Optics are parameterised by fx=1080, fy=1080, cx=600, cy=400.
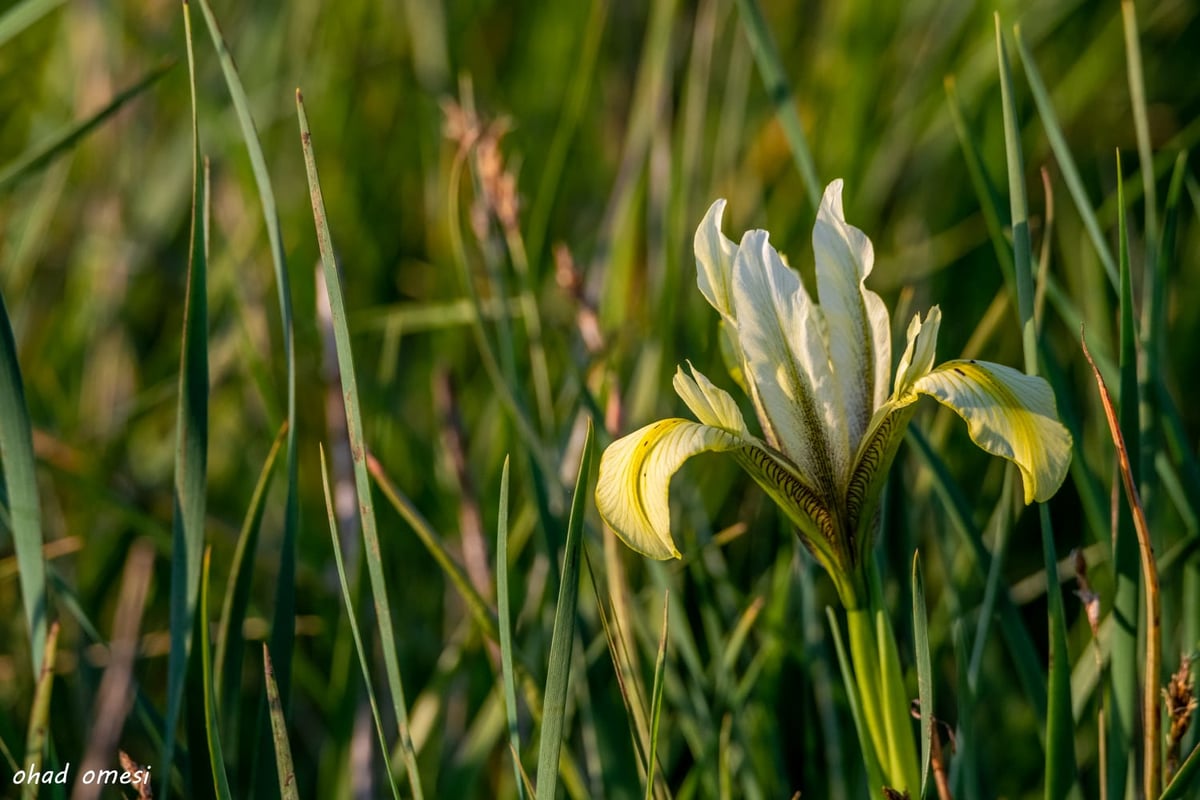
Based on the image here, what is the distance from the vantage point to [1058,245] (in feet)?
6.47

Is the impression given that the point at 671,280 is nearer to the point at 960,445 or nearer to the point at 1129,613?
the point at 960,445

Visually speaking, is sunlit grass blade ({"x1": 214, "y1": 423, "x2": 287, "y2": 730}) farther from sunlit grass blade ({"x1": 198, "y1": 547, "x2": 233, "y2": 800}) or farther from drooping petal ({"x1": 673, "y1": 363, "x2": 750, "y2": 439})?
drooping petal ({"x1": 673, "y1": 363, "x2": 750, "y2": 439})

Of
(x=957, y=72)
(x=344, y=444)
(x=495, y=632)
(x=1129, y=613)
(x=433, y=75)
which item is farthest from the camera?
(x=433, y=75)

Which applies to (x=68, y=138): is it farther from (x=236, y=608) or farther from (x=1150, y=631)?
(x=1150, y=631)

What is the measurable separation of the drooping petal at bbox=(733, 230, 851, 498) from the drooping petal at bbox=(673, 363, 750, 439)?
6 centimetres

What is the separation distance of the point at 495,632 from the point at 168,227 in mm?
1430

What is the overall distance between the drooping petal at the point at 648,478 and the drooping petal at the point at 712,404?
0.05 ft

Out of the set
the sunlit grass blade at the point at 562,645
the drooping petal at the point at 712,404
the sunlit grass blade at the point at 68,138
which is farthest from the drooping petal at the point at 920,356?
the sunlit grass blade at the point at 68,138

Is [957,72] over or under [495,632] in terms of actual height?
over

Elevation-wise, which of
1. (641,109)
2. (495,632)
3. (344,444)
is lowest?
(495,632)

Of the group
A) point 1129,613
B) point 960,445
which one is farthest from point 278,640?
point 960,445

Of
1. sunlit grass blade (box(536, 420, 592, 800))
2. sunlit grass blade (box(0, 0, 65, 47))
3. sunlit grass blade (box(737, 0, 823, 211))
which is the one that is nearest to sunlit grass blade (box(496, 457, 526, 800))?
sunlit grass blade (box(536, 420, 592, 800))

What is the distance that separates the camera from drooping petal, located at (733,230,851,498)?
2.50 ft

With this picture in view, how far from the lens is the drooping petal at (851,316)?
770mm
